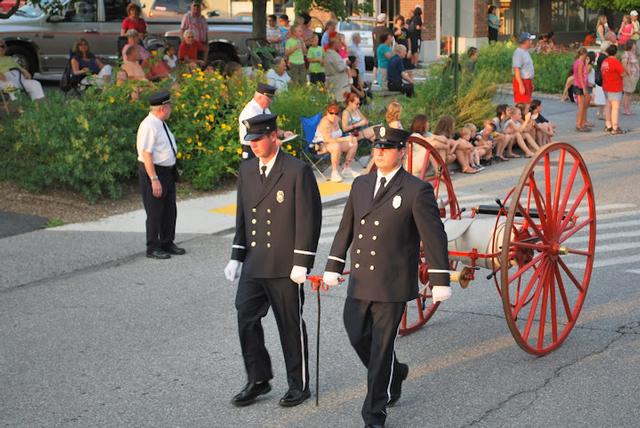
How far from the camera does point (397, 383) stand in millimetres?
6516

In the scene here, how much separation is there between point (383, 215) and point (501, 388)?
1513 millimetres

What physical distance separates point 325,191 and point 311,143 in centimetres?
122

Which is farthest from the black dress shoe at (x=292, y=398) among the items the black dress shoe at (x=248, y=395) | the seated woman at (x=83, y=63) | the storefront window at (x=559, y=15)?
the storefront window at (x=559, y=15)

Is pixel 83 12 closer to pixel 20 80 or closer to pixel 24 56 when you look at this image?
pixel 24 56

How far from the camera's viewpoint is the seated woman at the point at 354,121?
621 inches

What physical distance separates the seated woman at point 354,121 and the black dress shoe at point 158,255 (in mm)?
5538

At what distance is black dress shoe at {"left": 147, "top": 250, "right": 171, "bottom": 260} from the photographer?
10.7m

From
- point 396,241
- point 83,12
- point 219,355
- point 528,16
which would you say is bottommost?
point 219,355

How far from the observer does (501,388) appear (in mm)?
6883

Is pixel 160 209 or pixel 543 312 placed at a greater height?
pixel 160 209

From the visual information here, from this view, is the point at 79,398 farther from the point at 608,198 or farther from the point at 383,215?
the point at 608,198

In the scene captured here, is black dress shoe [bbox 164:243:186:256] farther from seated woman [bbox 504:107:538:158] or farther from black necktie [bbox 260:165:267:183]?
seated woman [bbox 504:107:538:158]

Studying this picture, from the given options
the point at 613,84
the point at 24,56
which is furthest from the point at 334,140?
the point at 24,56

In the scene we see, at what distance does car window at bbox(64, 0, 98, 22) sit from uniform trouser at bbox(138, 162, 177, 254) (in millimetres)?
13149
